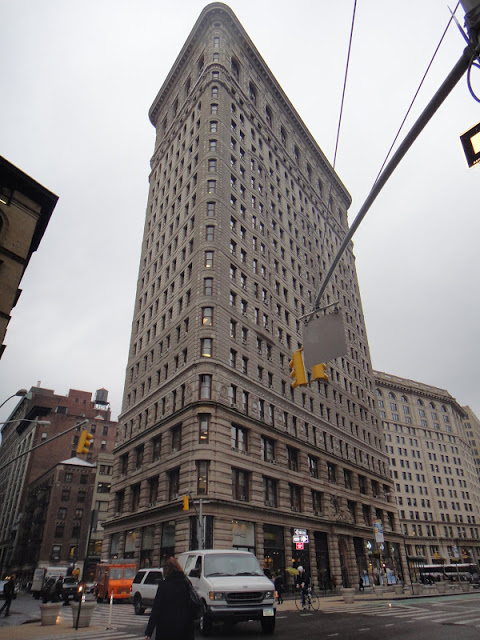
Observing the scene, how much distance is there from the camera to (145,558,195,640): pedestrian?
646 centimetres

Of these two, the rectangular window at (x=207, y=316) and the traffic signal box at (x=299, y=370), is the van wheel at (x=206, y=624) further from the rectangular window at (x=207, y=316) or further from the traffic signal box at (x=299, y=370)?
the rectangular window at (x=207, y=316)

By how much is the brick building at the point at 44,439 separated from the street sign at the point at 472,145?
9864cm

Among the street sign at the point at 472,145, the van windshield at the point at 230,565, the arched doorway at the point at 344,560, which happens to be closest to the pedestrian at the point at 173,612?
the van windshield at the point at 230,565

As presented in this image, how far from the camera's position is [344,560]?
156 feet

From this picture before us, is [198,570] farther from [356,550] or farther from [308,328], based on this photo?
[356,550]

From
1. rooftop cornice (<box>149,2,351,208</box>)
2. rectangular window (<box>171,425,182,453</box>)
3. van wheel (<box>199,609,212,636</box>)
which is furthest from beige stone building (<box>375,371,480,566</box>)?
van wheel (<box>199,609,212,636</box>)

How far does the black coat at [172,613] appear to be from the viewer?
6.46 meters

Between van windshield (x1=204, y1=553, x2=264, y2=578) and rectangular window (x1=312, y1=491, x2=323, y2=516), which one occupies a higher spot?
rectangular window (x1=312, y1=491, x2=323, y2=516)

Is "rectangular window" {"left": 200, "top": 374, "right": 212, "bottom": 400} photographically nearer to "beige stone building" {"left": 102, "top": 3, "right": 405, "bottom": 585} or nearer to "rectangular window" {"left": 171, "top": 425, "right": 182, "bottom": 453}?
"beige stone building" {"left": 102, "top": 3, "right": 405, "bottom": 585}

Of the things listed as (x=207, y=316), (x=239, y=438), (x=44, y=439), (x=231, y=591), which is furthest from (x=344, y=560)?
(x=44, y=439)

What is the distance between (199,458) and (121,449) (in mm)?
18340

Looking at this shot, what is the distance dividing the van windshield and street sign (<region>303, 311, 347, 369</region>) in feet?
23.5

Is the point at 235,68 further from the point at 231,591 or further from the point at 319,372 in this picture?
the point at 231,591

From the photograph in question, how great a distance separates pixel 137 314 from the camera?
56.7 meters
